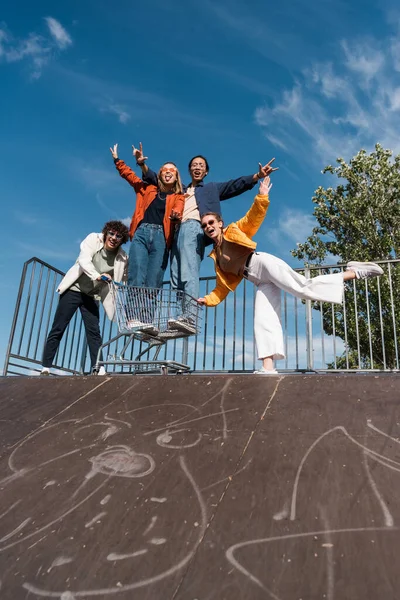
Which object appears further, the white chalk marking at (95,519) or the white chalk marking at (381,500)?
the white chalk marking at (95,519)

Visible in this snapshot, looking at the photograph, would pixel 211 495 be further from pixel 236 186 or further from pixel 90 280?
pixel 236 186

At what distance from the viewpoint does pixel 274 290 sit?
14.2ft

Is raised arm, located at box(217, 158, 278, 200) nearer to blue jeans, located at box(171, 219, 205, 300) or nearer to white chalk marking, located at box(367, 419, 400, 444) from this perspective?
blue jeans, located at box(171, 219, 205, 300)

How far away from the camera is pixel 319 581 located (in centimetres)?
154

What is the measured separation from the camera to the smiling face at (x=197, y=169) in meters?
5.73

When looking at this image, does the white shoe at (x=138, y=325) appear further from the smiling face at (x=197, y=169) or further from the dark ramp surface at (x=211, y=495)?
the smiling face at (x=197, y=169)

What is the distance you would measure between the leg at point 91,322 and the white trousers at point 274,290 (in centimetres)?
219

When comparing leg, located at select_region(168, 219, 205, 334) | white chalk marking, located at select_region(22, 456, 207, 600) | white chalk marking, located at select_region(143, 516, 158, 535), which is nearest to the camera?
white chalk marking, located at select_region(22, 456, 207, 600)

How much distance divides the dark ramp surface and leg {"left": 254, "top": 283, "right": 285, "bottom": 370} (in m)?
0.67

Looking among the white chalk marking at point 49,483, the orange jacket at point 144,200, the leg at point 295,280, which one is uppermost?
the orange jacket at point 144,200

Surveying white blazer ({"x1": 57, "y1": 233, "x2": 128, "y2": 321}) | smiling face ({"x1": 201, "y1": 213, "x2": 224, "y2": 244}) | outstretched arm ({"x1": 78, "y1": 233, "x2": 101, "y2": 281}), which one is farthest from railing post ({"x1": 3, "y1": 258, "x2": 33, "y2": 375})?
smiling face ({"x1": 201, "y1": 213, "x2": 224, "y2": 244})

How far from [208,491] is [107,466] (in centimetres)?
63

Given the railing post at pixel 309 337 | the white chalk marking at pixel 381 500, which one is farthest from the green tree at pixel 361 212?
the white chalk marking at pixel 381 500

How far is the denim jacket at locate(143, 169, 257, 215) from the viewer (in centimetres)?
544
